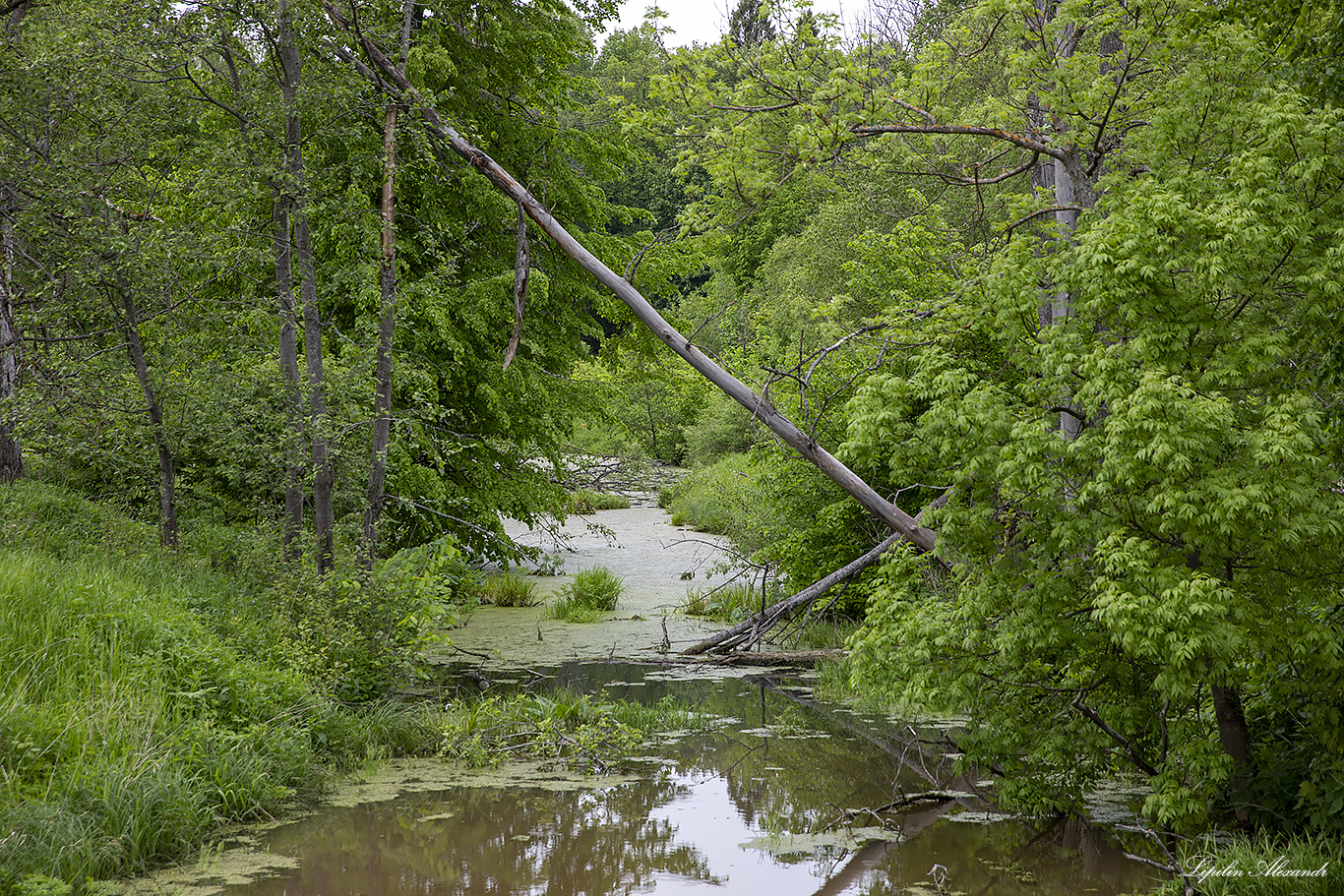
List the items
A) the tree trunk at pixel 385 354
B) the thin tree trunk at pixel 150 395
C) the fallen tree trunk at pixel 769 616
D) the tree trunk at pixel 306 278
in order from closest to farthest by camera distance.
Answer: the tree trunk at pixel 306 278 → the thin tree trunk at pixel 150 395 → the tree trunk at pixel 385 354 → the fallen tree trunk at pixel 769 616

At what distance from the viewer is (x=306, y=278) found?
28.7 feet

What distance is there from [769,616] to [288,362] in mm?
5173

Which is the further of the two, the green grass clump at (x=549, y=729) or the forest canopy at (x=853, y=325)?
the green grass clump at (x=549, y=729)

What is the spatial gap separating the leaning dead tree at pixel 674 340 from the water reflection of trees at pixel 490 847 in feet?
8.07

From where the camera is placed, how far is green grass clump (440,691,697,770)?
6.86m

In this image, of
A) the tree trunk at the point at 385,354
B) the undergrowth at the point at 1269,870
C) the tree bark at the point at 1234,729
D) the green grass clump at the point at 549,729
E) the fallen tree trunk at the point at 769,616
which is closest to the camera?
the undergrowth at the point at 1269,870

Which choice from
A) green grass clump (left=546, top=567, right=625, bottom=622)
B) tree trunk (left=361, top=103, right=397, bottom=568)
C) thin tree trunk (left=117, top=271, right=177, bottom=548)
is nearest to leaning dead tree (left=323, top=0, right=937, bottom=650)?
tree trunk (left=361, top=103, right=397, bottom=568)

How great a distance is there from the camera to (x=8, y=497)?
923cm

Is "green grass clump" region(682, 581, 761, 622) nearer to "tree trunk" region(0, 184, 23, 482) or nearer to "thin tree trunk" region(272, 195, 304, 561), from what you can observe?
"thin tree trunk" region(272, 195, 304, 561)

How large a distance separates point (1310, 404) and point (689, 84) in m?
5.06

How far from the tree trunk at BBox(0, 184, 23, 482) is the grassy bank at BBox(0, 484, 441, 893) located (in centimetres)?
232

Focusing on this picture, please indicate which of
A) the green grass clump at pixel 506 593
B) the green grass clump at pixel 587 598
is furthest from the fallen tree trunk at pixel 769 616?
the green grass clump at pixel 506 593

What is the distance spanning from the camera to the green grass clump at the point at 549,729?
686 cm

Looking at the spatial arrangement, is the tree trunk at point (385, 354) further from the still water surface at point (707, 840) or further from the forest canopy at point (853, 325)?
the still water surface at point (707, 840)
